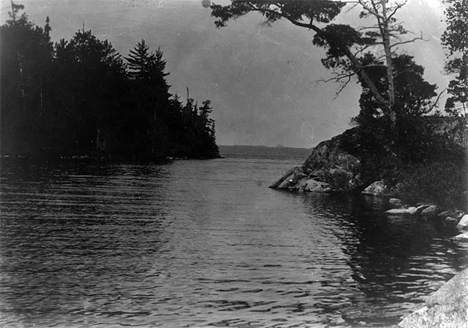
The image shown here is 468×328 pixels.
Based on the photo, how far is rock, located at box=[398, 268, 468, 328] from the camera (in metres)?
8.58

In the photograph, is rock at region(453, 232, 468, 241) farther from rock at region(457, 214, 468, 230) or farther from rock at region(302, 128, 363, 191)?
rock at region(302, 128, 363, 191)

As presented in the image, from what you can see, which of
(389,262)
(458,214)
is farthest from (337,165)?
(389,262)

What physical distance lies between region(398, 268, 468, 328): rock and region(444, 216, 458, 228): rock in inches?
649

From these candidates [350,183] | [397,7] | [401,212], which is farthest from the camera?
[350,183]

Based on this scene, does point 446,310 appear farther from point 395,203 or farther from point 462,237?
point 395,203

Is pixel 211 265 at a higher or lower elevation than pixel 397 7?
lower

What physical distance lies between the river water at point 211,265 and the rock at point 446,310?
4.21ft

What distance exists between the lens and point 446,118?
40.8 m

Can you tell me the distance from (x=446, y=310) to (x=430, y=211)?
21.1 metres

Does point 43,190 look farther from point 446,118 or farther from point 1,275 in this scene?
point 446,118

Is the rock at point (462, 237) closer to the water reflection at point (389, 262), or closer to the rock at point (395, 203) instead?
the water reflection at point (389, 262)

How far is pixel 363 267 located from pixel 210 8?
31917 millimetres

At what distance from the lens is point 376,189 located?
143 ft

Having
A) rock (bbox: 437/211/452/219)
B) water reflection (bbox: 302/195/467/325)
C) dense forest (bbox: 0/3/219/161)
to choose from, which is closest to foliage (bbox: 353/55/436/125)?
rock (bbox: 437/211/452/219)
